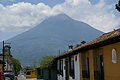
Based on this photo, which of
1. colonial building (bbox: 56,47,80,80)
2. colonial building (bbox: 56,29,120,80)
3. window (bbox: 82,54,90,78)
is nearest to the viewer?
colonial building (bbox: 56,29,120,80)

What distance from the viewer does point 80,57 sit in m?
21.8

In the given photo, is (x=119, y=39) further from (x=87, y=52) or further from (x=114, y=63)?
(x=87, y=52)

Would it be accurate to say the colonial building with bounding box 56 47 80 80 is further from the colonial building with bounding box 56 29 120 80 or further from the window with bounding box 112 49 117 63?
the window with bounding box 112 49 117 63

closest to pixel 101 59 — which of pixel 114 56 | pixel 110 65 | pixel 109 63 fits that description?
pixel 109 63

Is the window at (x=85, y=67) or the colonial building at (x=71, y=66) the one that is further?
the colonial building at (x=71, y=66)

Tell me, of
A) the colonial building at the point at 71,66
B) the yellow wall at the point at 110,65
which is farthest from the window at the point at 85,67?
the yellow wall at the point at 110,65

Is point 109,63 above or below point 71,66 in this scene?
below

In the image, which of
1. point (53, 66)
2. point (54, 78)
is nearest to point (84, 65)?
point (53, 66)

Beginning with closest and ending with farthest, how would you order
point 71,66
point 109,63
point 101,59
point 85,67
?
point 109,63 < point 101,59 < point 85,67 < point 71,66

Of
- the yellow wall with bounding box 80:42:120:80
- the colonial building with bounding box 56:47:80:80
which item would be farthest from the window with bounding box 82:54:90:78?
the yellow wall with bounding box 80:42:120:80

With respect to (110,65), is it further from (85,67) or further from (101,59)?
(85,67)

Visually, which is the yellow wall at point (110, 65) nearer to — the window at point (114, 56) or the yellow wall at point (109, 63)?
the yellow wall at point (109, 63)

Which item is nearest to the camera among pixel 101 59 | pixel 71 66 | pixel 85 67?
pixel 101 59

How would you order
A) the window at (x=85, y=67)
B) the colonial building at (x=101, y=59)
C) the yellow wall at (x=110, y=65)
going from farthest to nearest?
the window at (x=85, y=67)
the colonial building at (x=101, y=59)
the yellow wall at (x=110, y=65)
